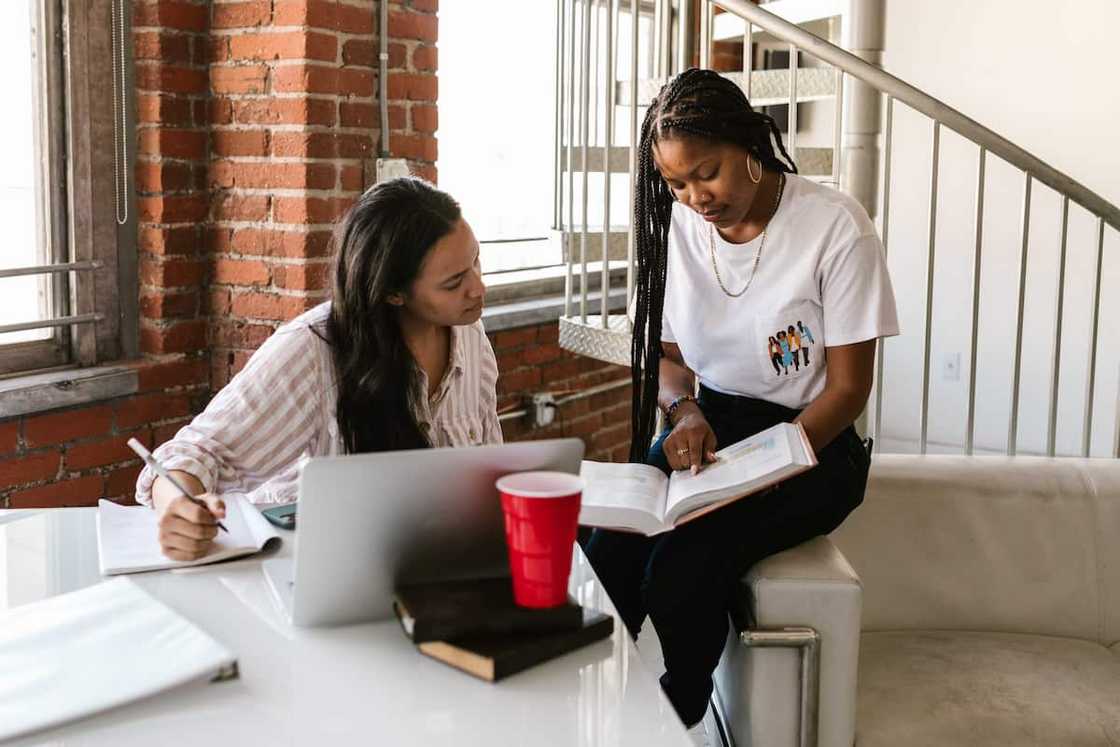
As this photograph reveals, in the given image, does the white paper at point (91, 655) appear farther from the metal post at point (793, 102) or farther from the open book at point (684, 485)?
the metal post at point (793, 102)

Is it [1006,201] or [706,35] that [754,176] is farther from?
[1006,201]

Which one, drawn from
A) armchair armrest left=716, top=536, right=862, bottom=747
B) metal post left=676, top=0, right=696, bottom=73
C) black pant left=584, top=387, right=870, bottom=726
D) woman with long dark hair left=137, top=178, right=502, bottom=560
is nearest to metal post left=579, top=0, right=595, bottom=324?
metal post left=676, top=0, right=696, bottom=73

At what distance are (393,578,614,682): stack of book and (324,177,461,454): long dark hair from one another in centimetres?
55

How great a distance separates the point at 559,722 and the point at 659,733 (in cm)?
8

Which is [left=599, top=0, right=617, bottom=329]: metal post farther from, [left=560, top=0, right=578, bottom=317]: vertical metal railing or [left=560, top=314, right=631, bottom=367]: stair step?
[left=560, top=0, right=578, bottom=317]: vertical metal railing

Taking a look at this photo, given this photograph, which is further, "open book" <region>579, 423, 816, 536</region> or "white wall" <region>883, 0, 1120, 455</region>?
"white wall" <region>883, 0, 1120, 455</region>

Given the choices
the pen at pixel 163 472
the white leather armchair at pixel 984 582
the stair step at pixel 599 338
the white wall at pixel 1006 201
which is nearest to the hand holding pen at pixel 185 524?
the pen at pixel 163 472

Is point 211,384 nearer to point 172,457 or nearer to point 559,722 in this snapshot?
point 172,457

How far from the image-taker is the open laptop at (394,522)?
1043mm

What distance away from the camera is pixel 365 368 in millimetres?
1668

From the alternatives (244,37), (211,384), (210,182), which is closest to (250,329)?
(211,384)

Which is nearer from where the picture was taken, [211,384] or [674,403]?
[674,403]

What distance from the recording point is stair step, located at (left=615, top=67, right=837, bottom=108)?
3.18 metres

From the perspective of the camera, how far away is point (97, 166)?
2.65 meters
